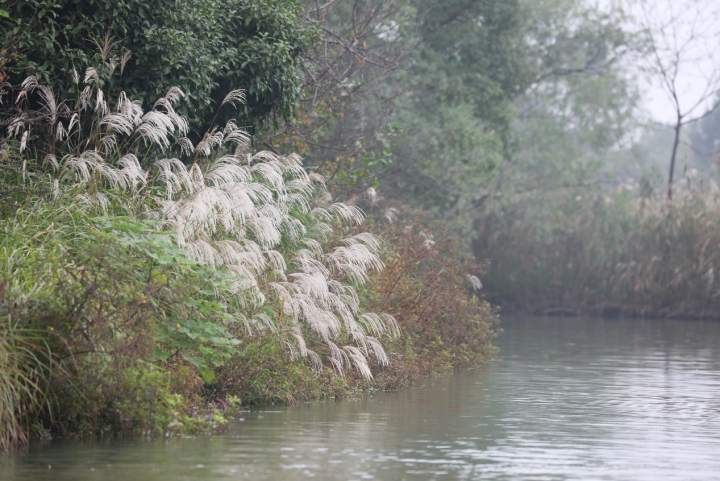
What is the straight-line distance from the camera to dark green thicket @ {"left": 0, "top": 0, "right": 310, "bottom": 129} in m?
16.8

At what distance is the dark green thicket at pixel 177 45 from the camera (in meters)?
16.8

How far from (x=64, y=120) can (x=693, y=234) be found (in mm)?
22164

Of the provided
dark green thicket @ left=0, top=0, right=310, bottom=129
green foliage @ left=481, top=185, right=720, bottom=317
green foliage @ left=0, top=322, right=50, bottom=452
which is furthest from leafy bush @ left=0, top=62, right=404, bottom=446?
green foliage @ left=481, top=185, right=720, bottom=317

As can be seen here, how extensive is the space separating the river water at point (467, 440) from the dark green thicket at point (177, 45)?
494 cm

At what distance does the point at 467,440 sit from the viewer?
13.1m

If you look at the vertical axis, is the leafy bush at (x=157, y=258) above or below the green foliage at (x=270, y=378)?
above

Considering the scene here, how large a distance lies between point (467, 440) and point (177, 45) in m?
7.44

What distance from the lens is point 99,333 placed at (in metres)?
12.4

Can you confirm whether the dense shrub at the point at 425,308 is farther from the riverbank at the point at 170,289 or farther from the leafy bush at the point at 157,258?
the leafy bush at the point at 157,258

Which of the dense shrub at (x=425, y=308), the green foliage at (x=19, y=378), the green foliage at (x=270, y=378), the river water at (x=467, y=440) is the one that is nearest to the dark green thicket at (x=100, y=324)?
the green foliage at (x=19, y=378)

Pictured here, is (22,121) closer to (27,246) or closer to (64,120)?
(64,120)

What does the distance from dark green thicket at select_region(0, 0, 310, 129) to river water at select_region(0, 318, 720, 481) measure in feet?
16.2

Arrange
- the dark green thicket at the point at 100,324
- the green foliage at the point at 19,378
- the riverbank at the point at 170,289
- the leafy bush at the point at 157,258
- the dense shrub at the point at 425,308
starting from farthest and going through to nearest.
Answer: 1. the dense shrub at the point at 425,308
2. the leafy bush at the point at 157,258
3. the riverbank at the point at 170,289
4. the dark green thicket at the point at 100,324
5. the green foliage at the point at 19,378

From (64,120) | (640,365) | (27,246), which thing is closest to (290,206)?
(64,120)
